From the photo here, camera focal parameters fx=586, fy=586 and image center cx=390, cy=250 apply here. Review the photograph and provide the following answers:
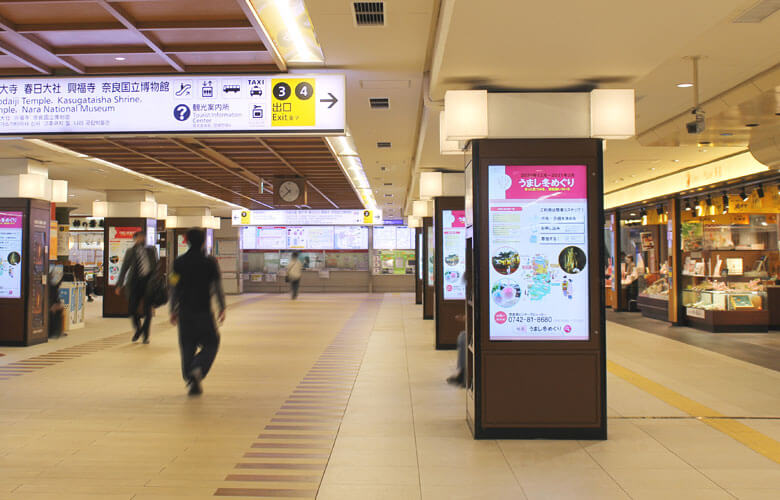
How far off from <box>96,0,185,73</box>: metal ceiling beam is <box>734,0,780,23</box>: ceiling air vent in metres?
4.62

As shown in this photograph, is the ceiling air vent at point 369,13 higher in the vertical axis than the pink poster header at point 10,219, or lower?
higher

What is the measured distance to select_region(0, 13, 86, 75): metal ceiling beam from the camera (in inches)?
182

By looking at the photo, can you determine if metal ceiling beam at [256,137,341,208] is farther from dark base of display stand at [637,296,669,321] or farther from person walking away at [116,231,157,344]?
dark base of display stand at [637,296,669,321]

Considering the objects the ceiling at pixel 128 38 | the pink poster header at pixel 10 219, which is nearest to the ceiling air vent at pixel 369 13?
the ceiling at pixel 128 38

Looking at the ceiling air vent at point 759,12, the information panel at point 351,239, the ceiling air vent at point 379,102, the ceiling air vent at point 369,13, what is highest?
the ceiling air vent at point 379,102

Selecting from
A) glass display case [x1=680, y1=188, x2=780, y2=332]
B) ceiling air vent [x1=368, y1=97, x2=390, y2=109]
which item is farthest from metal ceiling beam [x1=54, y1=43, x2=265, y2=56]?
glass display case [x1=680, y1=188, x2=780, y2=332]

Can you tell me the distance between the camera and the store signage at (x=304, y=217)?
19.3m

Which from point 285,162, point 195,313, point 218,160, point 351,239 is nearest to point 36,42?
point 195,313

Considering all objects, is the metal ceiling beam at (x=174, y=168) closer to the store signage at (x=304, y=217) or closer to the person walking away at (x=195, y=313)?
the store signage at (x=304, y=217)

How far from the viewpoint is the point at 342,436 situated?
451 centimetres

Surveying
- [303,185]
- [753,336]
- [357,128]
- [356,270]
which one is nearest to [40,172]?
→ [303,185]

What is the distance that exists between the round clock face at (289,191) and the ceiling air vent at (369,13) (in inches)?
279

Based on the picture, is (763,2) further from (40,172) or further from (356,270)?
(356,270)

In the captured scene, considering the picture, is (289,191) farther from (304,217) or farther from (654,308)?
(654,308)
